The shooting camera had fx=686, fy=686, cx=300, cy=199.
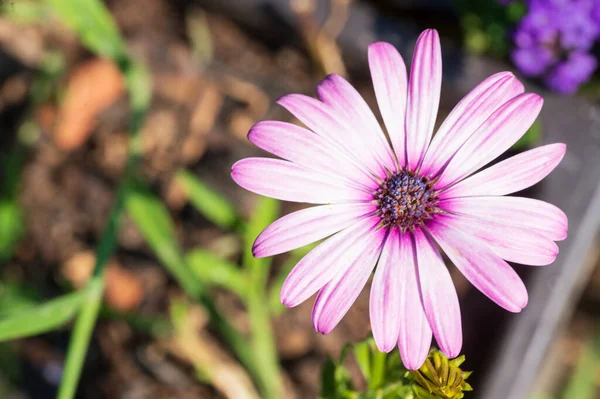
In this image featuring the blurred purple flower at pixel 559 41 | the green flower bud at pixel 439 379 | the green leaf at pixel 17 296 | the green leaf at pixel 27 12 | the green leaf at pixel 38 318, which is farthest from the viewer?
the green leaf at pixel 27 12

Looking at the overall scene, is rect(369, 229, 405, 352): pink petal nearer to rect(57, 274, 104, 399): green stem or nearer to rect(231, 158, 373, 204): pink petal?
rect(231, 158, 373, 204): pink petal

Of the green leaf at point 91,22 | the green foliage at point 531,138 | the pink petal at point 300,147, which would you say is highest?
the green foliage at point 531,138

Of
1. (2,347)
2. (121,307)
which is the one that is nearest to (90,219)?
(121,307)

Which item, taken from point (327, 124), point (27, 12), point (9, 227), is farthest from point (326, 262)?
point (27, 12)

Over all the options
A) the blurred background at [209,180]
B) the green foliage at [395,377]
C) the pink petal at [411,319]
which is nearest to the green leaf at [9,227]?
the blurred background at [209,180]

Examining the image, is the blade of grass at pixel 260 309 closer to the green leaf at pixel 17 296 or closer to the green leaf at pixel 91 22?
the green leaf at pixel 91 22

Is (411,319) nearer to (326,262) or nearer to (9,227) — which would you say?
(326,262)
